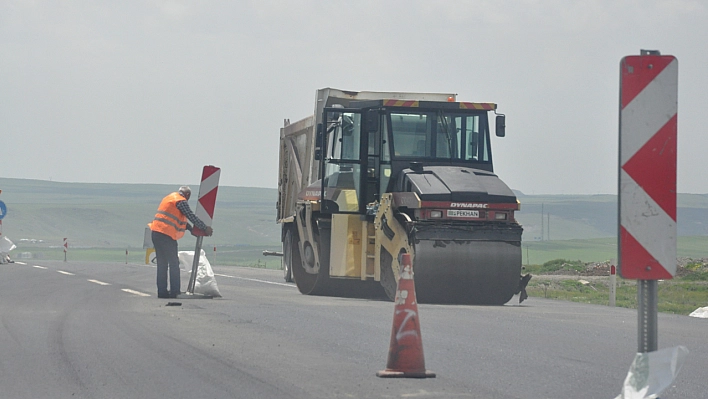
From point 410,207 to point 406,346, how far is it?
751 cm

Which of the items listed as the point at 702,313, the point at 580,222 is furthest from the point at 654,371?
the point at 580,222

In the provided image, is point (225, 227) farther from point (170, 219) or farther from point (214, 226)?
point (170, 219)

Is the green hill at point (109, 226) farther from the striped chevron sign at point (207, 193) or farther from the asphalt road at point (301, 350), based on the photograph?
the asphalt road at point (301, 350)

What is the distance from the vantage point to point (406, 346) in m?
8.16

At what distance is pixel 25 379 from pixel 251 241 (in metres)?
125

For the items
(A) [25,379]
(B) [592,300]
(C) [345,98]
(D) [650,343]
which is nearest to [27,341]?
(A) [25,379]

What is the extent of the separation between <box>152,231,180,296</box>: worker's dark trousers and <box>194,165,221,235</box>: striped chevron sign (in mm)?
862

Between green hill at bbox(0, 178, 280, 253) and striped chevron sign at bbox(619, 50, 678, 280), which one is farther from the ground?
green hill at bbox(0, 178, 280, 253)

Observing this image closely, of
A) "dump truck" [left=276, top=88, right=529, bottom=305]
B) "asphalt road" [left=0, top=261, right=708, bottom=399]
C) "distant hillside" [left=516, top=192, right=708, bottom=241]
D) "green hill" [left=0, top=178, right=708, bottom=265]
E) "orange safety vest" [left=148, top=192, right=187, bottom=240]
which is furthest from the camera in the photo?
"distant hillside" [left=516, top=192, right=708, bottom=241]

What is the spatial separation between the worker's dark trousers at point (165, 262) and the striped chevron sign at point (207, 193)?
862 millimetres

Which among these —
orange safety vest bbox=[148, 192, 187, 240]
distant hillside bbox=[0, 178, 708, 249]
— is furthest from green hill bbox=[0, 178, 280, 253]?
orange safety vest bbox=[148, 192, 187, 240]

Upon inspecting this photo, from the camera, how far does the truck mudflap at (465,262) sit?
15180 millimetres

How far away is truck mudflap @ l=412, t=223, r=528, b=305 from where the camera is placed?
49.8ft

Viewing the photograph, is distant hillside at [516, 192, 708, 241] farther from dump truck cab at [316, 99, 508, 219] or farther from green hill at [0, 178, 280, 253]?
dump truck cab at [316, 99, 508, 219]
